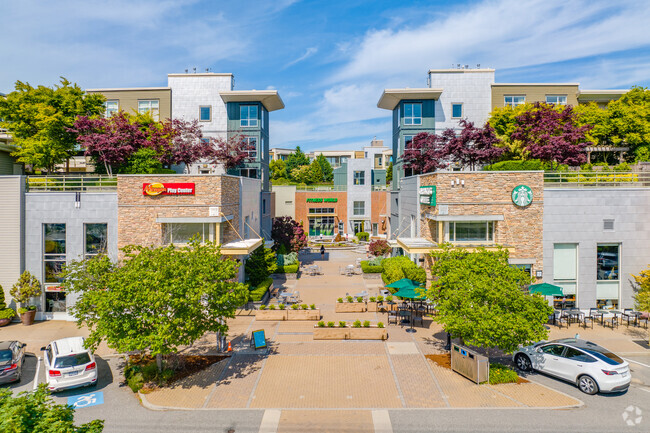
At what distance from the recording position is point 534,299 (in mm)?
15047

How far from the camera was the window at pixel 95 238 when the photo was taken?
23250mm

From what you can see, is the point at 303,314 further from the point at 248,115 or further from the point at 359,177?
the point at 359,177

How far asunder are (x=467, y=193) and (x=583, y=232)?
7074 millimetres

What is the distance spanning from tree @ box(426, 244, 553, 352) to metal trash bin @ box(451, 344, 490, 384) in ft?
1.98

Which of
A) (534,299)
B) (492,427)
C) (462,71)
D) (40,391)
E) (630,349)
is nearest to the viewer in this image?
(40,391)

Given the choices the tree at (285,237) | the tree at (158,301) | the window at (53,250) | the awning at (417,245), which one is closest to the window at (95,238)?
the window at (53,250)

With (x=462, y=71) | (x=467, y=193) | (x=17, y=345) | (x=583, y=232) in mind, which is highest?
(x=462, y=71)

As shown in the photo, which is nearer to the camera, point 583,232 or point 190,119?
point 583,232

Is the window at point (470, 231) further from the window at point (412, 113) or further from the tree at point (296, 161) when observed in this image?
the tree at point (296, 161)

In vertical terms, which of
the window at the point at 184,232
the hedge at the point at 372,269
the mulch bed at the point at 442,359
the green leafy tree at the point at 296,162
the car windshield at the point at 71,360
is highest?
the green leafy tree at the point at 296,162

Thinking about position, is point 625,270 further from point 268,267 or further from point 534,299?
point 268,267

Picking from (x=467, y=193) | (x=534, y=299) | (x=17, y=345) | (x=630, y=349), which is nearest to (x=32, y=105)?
(x=17, y=345)

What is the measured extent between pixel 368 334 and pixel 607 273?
15034 mm

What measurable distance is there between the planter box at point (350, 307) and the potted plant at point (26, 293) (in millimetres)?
17306
